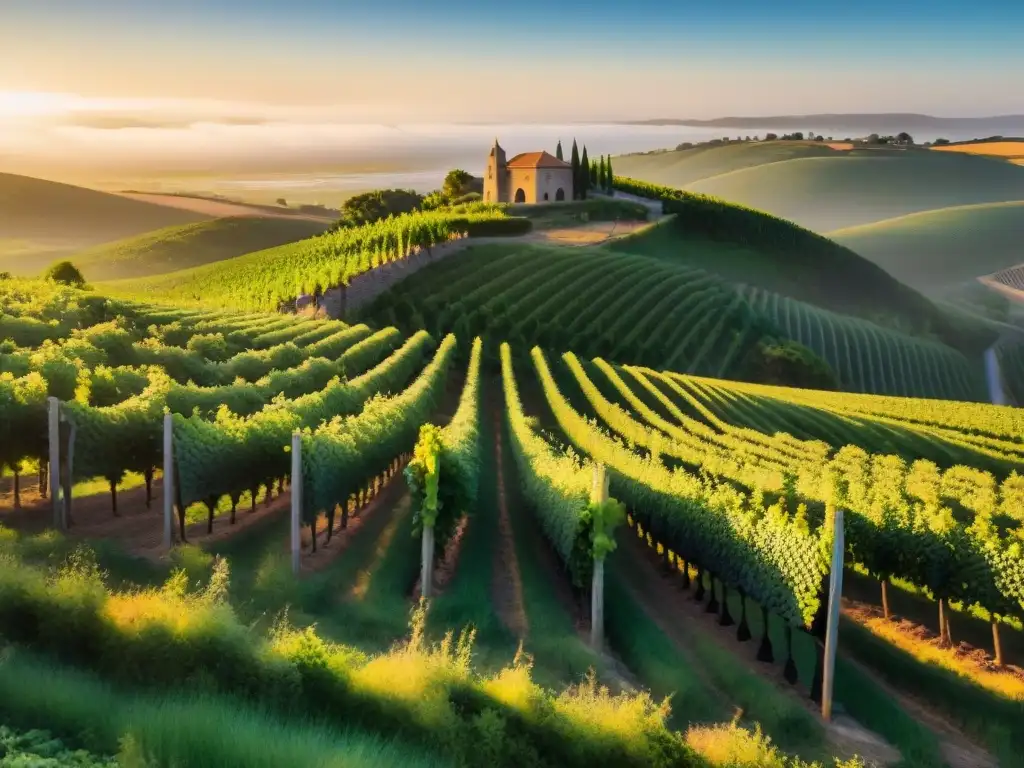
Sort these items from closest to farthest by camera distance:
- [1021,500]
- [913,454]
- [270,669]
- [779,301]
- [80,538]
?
1. [270,669]
2. [80,538]
3. [1021,500]
4. [913,454]
5. [779,301]

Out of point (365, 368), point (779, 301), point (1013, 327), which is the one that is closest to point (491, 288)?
point (365, 368)

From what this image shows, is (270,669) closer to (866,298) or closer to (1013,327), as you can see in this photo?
(866,298)

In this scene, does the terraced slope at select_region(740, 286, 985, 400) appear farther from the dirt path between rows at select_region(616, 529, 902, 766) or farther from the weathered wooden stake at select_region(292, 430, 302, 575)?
the weathered wooden stake at select_region(292, 430, 302, 575)

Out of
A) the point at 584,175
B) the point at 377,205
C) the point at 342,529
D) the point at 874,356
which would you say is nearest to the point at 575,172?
the point at 584,175

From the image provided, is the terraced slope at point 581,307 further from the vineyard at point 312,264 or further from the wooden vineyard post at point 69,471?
the wooden vineyard post at point 69,471

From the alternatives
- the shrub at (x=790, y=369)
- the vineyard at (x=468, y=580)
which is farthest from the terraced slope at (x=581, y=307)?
the vineyard at (x=468, y=580)

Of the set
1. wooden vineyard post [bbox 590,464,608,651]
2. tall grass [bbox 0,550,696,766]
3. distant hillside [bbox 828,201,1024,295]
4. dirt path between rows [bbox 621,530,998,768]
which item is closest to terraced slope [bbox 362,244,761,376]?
dirt path between rows [bbox 621,530,998,768]

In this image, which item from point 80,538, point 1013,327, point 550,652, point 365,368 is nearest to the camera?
point 550,652
